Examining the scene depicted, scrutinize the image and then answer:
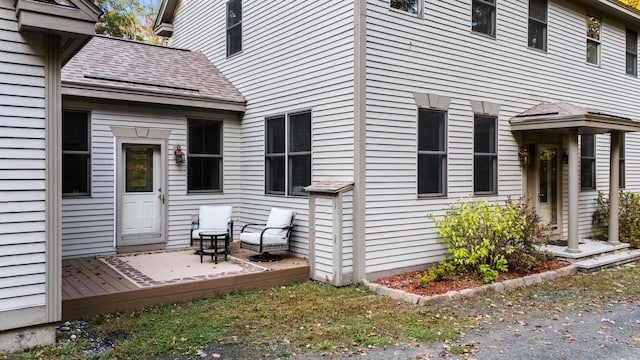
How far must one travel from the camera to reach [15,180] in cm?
421

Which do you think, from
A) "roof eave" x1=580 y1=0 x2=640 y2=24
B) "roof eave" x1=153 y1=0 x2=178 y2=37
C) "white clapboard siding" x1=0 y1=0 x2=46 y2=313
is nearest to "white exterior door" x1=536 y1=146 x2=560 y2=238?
"roof eave" x1=580 y1=0 x2=640 y2=24

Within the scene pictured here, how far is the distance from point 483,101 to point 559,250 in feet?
10.6

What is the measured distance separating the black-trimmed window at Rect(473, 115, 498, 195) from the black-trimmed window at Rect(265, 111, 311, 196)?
3.17m

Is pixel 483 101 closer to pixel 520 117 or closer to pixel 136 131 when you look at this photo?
pixel 520 117

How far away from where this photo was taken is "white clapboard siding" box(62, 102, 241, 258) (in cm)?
755

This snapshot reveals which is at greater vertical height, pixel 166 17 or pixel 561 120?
pixel 166 17

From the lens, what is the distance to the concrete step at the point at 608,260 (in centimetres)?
794

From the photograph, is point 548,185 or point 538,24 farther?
point 548,185

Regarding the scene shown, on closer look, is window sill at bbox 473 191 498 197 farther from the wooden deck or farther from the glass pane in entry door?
the wooden deck

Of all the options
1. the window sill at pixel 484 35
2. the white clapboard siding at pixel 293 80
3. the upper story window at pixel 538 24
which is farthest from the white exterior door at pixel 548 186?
the white clapboard siding at pixel 293 80

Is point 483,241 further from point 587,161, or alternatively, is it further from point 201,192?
point 587,161

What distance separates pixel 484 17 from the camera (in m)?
8.48

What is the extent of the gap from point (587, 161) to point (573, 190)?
304 centimetres

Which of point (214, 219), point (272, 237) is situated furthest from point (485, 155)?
point (214, 219)
